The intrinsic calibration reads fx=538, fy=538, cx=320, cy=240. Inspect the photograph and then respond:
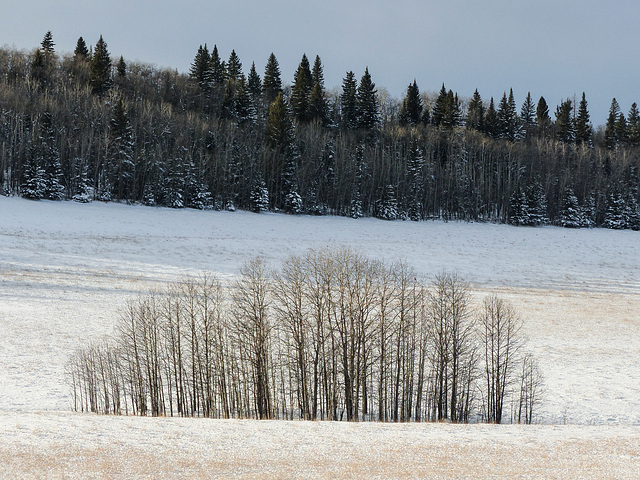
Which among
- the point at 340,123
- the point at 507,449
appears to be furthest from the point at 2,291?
the point at 340,123

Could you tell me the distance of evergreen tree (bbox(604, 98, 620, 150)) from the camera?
11325 centimetres

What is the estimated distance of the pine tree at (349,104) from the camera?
10175 cm

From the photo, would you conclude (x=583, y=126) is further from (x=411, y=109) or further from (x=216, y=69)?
(x=216, y=69)

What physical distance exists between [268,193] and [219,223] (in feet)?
53.8

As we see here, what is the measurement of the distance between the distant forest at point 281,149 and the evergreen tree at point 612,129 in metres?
0.46

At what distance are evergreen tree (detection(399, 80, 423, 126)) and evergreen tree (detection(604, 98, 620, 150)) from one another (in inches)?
1588

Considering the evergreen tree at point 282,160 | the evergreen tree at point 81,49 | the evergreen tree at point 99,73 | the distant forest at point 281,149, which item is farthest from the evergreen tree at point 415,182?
the evergreen tree at point 81,49

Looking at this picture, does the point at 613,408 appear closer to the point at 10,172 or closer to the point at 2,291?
the point at 2,291

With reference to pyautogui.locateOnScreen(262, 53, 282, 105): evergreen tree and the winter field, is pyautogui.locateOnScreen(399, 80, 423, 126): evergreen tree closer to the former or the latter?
pyautogui.locateOnScreen(262, 53, 282, 105): evergreen tree

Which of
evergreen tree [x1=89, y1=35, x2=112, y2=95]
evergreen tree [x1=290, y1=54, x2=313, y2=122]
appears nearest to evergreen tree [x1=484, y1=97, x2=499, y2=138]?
evergreen tree [x1=290, y1=54, x2=313, y2=122]

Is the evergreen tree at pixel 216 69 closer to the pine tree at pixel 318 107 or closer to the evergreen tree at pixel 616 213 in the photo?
the pine tree at pixel 318 107

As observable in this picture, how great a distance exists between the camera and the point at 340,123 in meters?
102

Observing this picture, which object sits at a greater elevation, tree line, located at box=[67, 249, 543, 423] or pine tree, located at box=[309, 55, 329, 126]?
pine tree, located at box=[309, 55, 329, 126]

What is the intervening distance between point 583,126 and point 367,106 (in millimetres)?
49754
